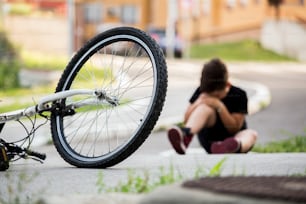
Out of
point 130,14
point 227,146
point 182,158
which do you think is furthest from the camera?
point 130,14

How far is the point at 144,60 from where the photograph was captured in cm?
588

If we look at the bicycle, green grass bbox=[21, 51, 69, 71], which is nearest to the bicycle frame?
the bicycle

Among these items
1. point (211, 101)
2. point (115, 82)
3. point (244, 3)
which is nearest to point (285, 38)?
point (244, 3)

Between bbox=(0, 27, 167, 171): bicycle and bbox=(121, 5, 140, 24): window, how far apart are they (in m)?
54.8

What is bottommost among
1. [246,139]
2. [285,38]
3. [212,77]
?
[246,139]

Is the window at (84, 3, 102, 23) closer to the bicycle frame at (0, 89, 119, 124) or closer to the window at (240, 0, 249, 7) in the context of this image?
the window at (240, 0, 249, 7)

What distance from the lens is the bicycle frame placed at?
563cm

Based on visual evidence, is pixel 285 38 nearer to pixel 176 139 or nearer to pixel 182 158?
pixel 176 139

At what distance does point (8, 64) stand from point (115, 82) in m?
19.3

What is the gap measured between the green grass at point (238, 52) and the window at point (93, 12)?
574 inches

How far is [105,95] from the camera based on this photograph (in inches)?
222

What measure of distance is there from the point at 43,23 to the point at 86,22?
69.2 feet

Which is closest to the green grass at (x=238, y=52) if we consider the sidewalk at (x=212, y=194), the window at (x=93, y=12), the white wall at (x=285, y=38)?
the white wall at (x=285, y=38)

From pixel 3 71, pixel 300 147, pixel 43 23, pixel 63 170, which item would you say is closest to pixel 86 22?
pixel 43 23
